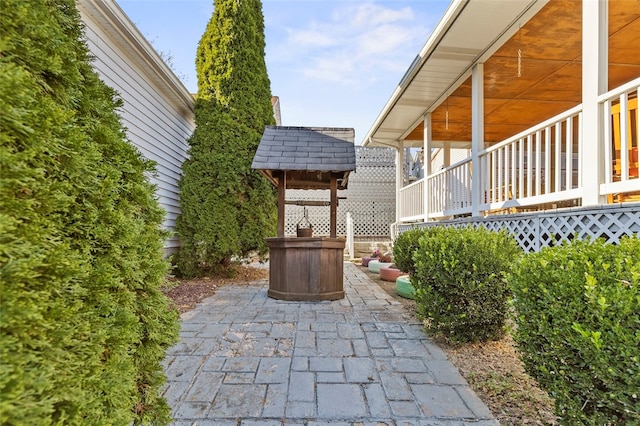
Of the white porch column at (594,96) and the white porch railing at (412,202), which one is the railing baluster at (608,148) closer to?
the white porch column at (594,96)

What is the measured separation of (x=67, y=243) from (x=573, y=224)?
3783 mm

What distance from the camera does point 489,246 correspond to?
2908mm

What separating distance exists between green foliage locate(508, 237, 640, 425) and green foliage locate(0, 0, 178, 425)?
1855 mm

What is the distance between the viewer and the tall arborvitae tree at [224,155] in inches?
237

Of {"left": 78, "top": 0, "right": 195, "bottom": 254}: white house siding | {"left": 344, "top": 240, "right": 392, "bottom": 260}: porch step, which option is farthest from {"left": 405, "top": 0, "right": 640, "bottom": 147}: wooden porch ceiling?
{"left": 78, "top": 0, "right": 195, "bottom": 254}: white house siding

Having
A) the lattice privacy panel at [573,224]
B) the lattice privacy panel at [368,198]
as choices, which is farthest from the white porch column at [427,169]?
the lattice privacy panel at [368,198]

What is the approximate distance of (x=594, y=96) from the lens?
3086 mm

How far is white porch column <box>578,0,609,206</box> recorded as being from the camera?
302cm

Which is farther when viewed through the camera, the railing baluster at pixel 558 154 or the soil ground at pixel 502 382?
the railing baluster at pixel 558 154

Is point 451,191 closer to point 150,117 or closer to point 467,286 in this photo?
point 467,286

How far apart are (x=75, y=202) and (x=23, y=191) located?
0.19 metres

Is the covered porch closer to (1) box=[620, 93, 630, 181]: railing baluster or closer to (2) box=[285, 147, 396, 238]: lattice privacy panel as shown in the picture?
(1) box=[620, 93, 630, 181]: railing baluster

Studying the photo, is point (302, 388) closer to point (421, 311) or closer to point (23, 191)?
point (421, 311)

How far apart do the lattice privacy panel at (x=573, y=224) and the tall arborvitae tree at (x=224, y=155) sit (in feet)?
14.1
